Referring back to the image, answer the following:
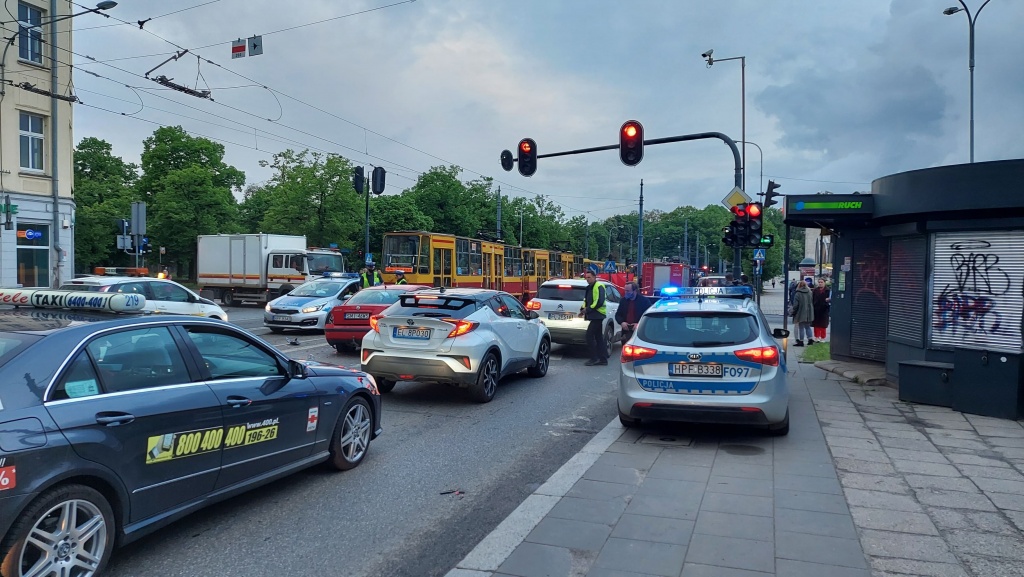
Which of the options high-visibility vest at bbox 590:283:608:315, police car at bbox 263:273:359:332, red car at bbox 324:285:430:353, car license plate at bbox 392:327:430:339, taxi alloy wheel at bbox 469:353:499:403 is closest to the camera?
car license plate at bbox 392:327:430:339

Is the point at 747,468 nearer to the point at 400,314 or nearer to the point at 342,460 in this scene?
the point at 342,460

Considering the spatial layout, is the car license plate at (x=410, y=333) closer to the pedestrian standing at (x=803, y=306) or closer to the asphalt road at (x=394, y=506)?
the asphalt road at (x=394, y=506)

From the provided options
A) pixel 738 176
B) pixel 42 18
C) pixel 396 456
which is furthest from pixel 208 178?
pixel 396 456

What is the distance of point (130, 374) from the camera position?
13.6ft

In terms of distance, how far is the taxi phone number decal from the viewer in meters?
4.07

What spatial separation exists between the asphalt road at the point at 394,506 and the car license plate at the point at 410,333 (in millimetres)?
918

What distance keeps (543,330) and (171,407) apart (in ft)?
26.4

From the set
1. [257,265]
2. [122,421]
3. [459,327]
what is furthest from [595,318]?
[257,265]

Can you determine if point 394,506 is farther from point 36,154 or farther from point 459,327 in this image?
point 36,154

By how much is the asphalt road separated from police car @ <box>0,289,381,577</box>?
281 mm

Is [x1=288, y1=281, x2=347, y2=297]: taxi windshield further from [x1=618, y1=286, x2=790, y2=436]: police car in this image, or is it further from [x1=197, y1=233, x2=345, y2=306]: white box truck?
[x1=618, y1=286, x2=790, y2=436]: police car

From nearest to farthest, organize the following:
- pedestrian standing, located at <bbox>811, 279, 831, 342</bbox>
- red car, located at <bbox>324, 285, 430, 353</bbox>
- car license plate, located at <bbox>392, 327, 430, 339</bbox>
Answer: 1. car license plate, located at <bbox>392, 327, 430, 339</bbox>
2. red car, located at <bbox>324, 285, 430, 353</bbox>
3. pedestrian standing, located at <bbox>811, 279, 831, 342</bbox>

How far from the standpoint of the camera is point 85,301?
465 cm

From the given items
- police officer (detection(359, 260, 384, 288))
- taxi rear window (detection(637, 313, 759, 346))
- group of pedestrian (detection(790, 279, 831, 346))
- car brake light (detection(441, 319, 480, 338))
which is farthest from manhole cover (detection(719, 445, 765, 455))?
police officer (detection(359, 260, 384, 288))
